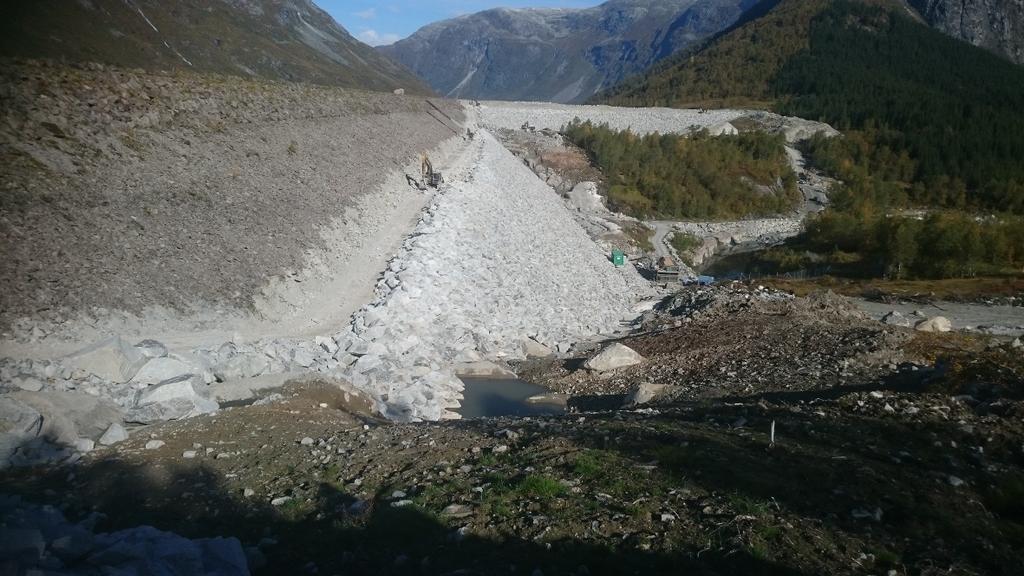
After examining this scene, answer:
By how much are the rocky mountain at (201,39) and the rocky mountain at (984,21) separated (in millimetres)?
128476

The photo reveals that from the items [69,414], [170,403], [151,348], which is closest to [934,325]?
[170,403]

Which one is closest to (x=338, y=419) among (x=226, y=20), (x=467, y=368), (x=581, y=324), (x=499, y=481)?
(x=499, y=481)

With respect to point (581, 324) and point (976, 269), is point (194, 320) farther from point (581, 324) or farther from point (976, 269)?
point (976, 269)

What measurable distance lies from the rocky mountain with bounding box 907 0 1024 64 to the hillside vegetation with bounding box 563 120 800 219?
378 feet

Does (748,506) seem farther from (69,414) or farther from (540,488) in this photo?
(69,414)

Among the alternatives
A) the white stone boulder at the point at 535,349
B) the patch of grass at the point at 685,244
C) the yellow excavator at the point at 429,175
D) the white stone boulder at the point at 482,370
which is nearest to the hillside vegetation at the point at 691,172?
the patch of grass at the point at 685,244

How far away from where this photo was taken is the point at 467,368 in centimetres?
1509

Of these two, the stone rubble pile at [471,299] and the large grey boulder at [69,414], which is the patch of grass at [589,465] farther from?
the large grey boulder at [69,414]

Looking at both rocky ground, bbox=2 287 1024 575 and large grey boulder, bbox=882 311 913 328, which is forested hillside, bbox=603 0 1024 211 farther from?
rocky ground, bbox=2 287 1024 575

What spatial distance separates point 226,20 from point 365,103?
133 metres

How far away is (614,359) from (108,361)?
34.3 feet

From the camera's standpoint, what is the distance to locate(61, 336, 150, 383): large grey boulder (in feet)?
31.2

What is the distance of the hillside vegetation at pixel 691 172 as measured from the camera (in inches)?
1905

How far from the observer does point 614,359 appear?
596 inches
